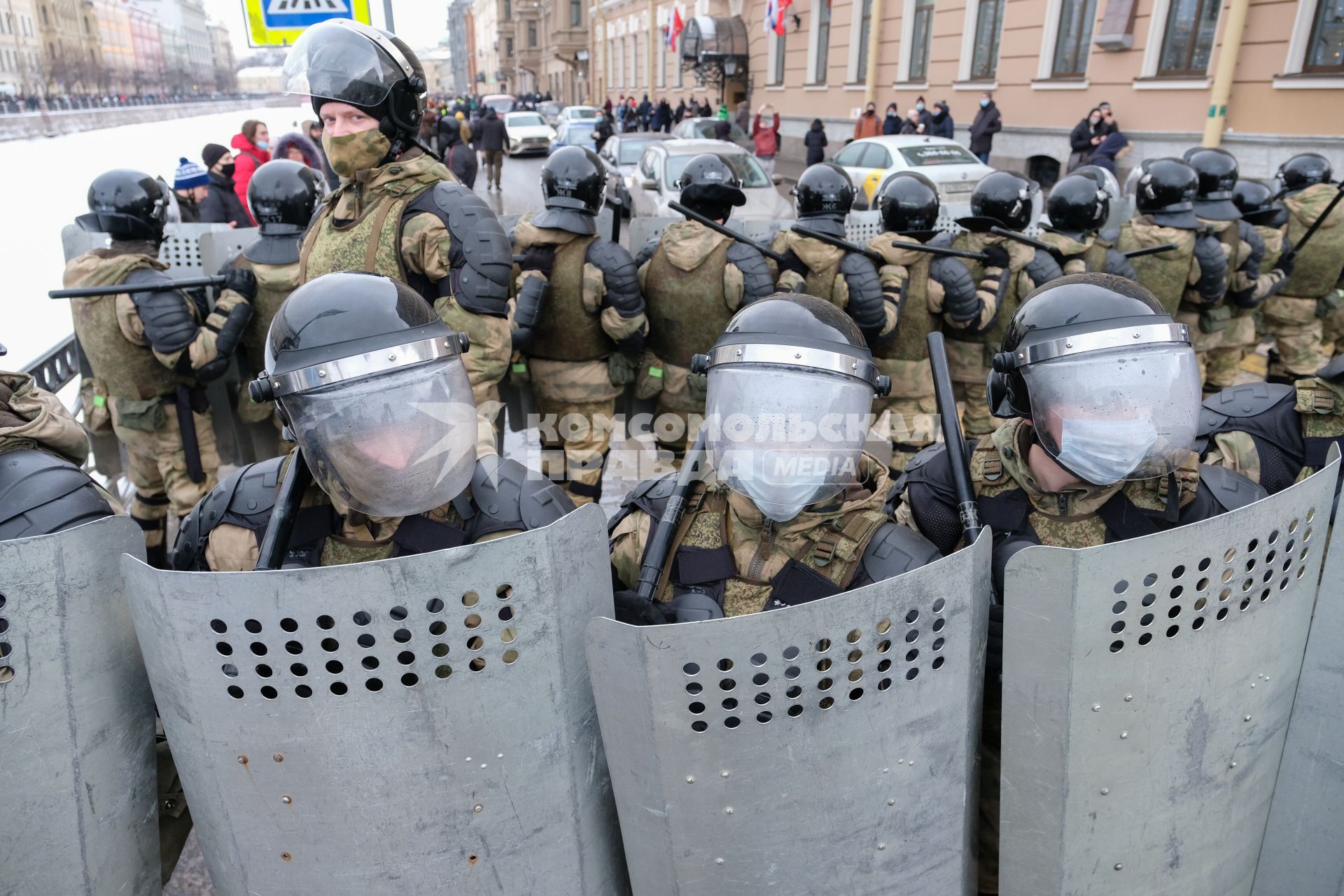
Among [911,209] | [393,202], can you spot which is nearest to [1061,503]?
[393,202]

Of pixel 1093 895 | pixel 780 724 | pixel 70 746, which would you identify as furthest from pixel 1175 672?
pixel 70 746

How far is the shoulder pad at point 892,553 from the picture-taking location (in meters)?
1.70

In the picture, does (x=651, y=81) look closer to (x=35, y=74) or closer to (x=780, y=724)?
(x=35, y=74)

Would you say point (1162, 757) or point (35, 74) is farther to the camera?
point (35, 74)

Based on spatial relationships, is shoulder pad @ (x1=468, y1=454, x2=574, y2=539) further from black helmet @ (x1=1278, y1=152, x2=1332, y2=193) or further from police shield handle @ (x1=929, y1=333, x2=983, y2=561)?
black helmet @ (x1=1278, y1=152, x2=1332, y2=193)

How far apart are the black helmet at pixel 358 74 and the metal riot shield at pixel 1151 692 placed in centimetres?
270

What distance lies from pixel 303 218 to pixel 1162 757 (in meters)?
3.90

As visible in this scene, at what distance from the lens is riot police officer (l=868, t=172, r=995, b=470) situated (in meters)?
4.38

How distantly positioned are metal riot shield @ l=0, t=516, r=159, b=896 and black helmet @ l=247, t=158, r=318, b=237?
313cm

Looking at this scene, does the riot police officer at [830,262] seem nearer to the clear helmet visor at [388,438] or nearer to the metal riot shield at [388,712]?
the clear helmet visor at [388,438]

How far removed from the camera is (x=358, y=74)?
287 cm

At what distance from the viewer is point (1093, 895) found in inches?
49.3

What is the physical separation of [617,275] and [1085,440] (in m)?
2.66

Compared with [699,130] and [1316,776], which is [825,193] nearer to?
[1316,776]
